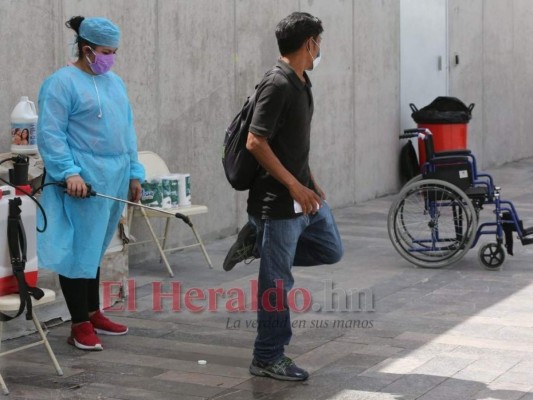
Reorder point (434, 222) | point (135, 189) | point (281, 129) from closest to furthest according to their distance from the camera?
point (281, 129) → point (135, 189) → point (434, 222)

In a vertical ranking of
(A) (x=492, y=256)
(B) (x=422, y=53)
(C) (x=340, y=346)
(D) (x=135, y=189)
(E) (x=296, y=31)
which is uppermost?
(B) (x=422, y=53)

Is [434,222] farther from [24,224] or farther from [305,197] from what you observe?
[24,224]

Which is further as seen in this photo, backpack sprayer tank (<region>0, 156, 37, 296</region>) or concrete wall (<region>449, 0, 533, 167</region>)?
concrete wall (<region>449, 0, 533, 167</region>)

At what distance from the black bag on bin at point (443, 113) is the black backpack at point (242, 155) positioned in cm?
792

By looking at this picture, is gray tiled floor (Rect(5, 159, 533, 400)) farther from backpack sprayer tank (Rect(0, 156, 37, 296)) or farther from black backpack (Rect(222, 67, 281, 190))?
black backpack (Rect(222, 67, 281, 190))

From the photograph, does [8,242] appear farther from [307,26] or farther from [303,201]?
[307,26]

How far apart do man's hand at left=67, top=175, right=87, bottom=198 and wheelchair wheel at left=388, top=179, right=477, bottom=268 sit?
3.13m

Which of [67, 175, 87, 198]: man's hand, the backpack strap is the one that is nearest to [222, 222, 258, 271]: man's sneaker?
[67, 175, 87, 198]: man's hand

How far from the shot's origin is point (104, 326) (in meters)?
6.56

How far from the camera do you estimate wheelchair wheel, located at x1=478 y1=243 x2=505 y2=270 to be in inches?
330

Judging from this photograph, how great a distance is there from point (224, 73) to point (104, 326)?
390 centimetres

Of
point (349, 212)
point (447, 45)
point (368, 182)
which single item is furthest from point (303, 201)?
point (447, 45)

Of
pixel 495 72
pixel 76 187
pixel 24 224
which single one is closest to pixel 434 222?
pixel 76 187

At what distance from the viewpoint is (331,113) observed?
39.1 ft
